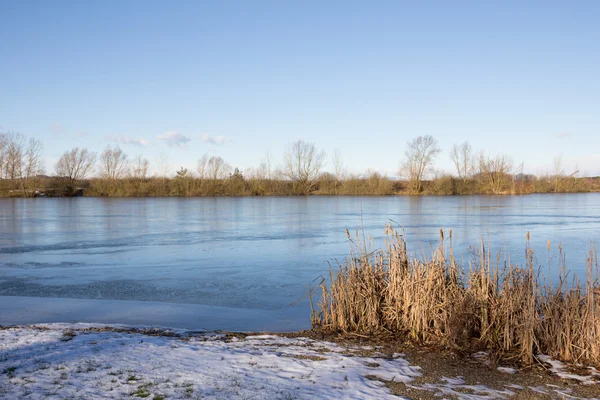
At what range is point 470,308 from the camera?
5348 mm

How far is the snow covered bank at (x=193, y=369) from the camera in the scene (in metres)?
3.56

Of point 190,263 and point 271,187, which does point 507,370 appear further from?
point 271,187

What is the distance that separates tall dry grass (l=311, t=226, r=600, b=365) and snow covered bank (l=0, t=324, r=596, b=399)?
0.75 metres

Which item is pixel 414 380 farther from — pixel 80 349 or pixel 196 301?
pixel 196 301

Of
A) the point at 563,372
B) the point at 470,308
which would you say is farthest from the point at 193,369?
the point at 563,372

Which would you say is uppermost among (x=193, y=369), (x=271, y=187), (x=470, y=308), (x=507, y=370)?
(x=271, y=187)

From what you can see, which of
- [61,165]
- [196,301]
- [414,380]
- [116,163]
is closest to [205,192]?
[116,163]

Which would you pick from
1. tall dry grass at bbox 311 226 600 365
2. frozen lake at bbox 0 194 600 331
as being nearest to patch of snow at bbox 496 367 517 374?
tall dry grass at bbox 311 226 600 365

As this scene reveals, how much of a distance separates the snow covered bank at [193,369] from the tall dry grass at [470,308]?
2.46 ft

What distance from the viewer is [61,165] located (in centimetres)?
5375

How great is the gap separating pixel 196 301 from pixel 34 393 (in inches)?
170

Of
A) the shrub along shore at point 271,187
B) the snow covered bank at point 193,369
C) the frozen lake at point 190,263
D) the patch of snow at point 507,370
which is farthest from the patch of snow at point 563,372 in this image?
the shrub along shore at point 271,187

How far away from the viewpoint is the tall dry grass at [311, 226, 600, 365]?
15.8 feet

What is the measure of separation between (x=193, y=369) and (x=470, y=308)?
306 centimetres
